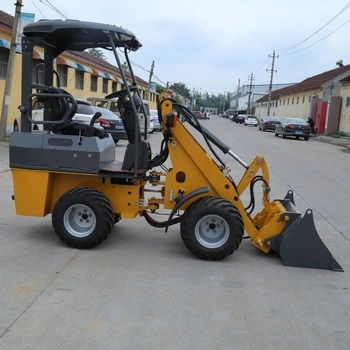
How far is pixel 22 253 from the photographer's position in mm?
5141

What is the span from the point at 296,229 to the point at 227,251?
804 millimetres

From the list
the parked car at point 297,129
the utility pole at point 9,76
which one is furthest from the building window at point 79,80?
the parked car at point 297,129

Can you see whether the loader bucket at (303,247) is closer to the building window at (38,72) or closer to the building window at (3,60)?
the building window at (38,72)

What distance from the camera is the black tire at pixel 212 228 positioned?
16.6 feet

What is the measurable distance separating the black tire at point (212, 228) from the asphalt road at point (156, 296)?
0.16 metres

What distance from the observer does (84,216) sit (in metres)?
5.37

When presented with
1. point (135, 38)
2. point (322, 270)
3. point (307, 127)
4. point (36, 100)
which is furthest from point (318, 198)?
point (307, 127)

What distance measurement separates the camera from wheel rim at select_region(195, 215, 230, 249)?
5133 millimetres

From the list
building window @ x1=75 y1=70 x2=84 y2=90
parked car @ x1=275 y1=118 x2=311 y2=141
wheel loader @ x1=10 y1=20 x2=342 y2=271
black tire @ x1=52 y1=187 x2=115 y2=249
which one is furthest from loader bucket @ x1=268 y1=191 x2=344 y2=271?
parked car @ x1=275 y1=118 x2=311 y2=141

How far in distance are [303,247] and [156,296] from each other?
73.9 inches

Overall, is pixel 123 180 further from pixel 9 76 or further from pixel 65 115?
pixel 9 76

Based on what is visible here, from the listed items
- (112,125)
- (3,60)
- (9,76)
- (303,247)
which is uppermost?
(3,60)

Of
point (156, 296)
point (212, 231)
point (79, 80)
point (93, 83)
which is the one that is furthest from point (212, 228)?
point (93, 83)

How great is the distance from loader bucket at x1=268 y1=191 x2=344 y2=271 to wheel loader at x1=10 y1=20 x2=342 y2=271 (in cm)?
1
